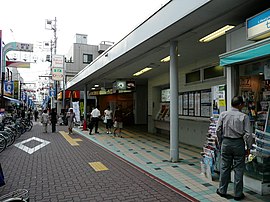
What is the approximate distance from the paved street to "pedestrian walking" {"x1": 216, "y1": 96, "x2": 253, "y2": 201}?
33.1 inches

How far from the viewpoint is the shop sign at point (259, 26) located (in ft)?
13.4

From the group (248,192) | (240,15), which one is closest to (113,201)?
(248,192)

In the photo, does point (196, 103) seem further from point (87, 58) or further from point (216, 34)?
point (87, 58)

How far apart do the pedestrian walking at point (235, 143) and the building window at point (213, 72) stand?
4.55m

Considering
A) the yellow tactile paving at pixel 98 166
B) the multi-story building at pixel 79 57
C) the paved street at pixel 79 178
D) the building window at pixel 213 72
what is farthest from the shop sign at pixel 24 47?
the multi-story building at pixel 79 57

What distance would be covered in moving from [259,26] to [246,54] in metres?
0.53

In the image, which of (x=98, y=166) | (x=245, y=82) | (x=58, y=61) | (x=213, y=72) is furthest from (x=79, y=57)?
A: (x=245, y=82)

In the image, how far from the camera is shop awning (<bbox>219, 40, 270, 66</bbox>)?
13.2ft

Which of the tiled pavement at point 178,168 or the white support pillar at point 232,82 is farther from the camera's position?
the white support pillar at point 232,82

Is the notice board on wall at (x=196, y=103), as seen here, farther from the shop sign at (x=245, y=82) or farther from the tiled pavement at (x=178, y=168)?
the shop sign at (x=245, y=82)

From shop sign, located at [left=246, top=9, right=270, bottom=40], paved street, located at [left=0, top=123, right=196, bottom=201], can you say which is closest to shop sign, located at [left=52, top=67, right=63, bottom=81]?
paved street, located at [left=0, top=123, right=196, bottom=201]

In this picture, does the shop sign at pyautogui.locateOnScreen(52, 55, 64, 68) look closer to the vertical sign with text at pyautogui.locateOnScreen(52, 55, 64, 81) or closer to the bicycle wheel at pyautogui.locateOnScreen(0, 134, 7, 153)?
the vertical sign with text at pyautogui.locateOnScreen(52, 55, 64, 81)

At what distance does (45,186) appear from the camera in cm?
508

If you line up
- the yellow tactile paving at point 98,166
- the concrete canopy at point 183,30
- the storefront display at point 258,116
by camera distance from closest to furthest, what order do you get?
1. the storefront display at point 258,116
2. the concrete canopy at point 183,30
3. the yellow tactile paving at point 98,166
